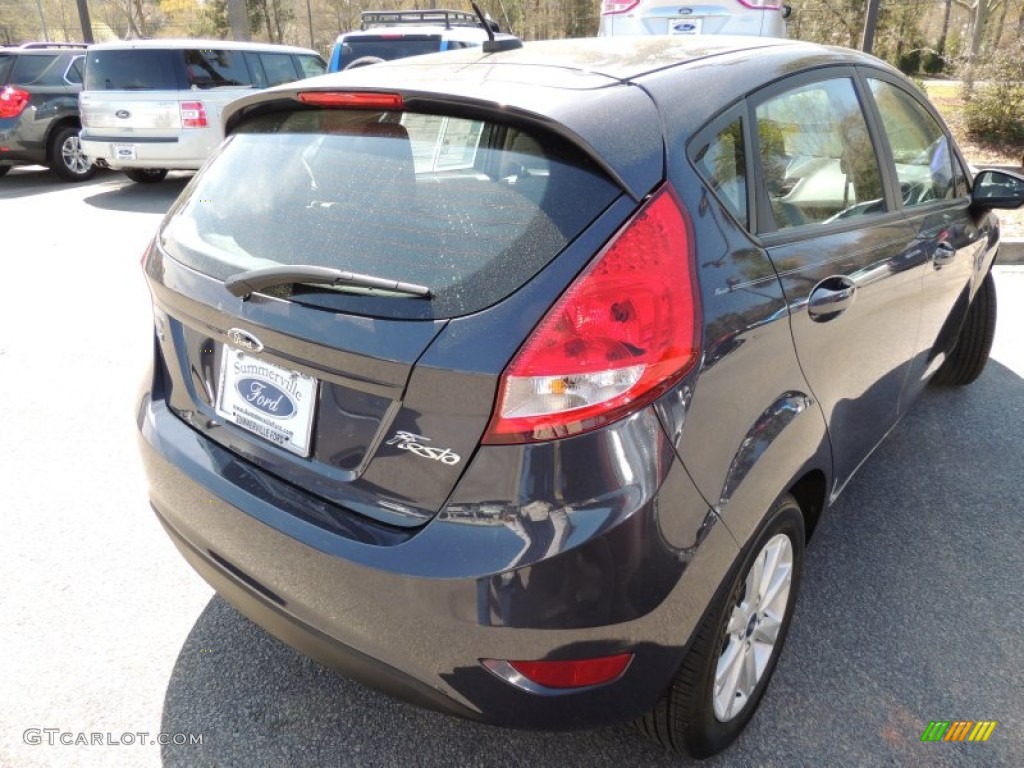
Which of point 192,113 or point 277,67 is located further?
point 277,67

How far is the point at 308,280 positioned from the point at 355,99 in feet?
1.71

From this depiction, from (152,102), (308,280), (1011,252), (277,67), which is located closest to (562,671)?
(308,280)

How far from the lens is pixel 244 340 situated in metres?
1.80

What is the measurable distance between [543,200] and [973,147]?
38.7ft

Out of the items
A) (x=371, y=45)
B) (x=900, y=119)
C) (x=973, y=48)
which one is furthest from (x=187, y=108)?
(x=973, y=48)

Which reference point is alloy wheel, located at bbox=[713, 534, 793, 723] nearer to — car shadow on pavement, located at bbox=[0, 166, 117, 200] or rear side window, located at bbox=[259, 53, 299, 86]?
rear side window, located at bbox=[259, 53, 299, 86]

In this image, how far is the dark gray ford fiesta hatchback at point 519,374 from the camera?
1485 millimetres

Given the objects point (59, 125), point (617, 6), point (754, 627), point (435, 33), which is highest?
point (617, 6)

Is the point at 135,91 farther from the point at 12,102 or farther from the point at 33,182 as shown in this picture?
the point at 33,182

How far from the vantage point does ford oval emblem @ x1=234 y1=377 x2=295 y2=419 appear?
5.79 ft

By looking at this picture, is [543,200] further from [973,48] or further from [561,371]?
[973,48]

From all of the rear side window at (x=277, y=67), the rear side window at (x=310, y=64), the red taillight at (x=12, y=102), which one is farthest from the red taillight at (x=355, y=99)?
the red taillight at (x=12, y=102)

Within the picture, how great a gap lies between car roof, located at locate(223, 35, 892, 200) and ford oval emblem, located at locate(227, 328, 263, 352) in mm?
637

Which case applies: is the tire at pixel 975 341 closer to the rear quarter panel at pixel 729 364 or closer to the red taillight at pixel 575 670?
the rear quarter panel at pixel 729 364
